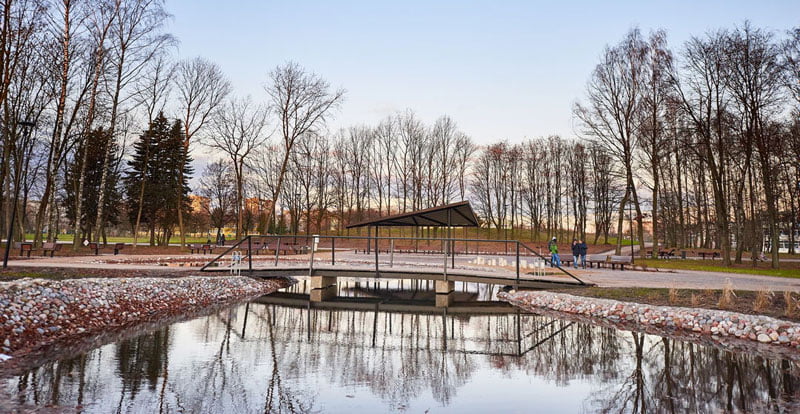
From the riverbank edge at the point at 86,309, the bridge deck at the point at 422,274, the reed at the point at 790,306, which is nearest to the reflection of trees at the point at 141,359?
the riverbank edge at the point at 86,309

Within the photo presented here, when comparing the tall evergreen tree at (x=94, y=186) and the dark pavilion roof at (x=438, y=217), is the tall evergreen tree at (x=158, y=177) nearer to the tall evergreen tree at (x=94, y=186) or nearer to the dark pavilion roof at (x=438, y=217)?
the tall evergreen tree at (x=94, y=186)

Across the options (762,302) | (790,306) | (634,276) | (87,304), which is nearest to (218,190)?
(87,304)

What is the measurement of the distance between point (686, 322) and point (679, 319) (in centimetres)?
19

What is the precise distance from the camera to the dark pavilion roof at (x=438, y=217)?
19.1 metres

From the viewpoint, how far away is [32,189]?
3366cm

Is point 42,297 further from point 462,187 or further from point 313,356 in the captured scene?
point 462,187

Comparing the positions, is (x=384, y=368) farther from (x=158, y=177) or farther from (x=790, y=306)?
(x=158, y=177)

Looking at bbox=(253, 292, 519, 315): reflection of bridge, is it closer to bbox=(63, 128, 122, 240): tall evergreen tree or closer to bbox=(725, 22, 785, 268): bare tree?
bbox=(725, 22, 785, 268): bare tree

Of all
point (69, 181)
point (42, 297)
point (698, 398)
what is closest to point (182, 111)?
point (69, 181)

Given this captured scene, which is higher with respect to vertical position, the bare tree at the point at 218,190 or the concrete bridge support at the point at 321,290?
the bare tree at the point at 218,190

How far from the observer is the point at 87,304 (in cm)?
1010

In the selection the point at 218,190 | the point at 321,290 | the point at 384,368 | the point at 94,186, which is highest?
the point at 218,190

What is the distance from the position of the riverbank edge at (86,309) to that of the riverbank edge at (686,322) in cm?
931

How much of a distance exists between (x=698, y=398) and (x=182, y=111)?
31749 mm
